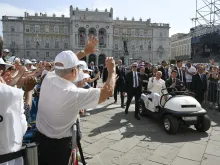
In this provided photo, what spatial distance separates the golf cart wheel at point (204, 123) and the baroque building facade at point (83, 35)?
Result: 67.4 metres

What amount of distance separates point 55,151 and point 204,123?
4.61m

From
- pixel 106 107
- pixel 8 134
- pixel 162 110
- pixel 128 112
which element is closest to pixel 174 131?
pixel 162 110

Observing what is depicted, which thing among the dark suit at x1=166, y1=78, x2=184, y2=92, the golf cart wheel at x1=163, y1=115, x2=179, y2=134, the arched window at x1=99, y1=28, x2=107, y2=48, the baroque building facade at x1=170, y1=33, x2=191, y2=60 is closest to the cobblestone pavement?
the golf cart wheel at x1=163, y1=115, x2=179, y2=134

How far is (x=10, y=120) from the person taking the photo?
1.58 metres

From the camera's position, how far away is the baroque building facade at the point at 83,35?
75875 millimetres

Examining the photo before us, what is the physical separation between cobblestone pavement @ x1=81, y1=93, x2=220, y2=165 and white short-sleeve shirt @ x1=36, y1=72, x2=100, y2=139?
2.11 m

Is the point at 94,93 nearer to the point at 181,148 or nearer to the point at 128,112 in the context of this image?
the point at 181,148

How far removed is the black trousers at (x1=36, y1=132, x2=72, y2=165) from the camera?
2229mm

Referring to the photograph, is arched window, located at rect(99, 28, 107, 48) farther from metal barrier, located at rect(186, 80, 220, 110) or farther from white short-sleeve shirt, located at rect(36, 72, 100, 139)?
white short-sleeve shirt, located at rect(36, 72, 100, 139)

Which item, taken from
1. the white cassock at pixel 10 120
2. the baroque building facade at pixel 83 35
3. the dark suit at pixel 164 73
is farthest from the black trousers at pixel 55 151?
the baroque building facade at pixel 83 35

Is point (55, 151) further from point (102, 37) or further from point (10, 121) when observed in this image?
point (102, 37)

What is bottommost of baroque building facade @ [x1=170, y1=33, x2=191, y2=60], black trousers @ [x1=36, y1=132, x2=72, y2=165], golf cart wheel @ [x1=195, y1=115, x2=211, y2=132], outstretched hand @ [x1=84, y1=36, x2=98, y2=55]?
golf cart wheel @ [x1=195, y1=115, x2=211, y2=132]

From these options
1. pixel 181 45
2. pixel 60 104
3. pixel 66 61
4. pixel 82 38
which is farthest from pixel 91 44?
pixel 181 45

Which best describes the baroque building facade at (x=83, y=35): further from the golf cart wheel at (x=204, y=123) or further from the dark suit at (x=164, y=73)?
the golf cart wheel at (x=204, y=123)
